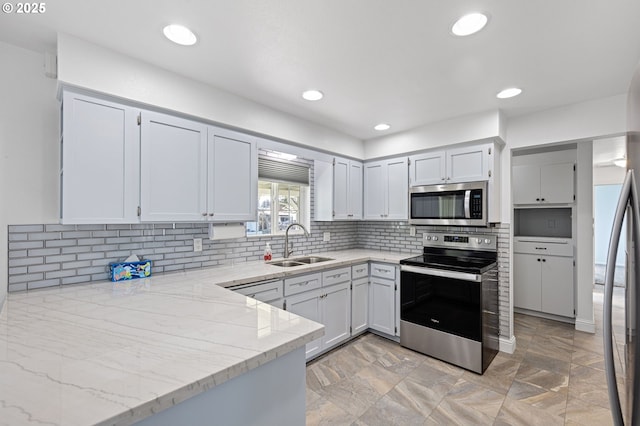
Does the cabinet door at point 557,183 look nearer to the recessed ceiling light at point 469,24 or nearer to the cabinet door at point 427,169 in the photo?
the cabinet door at point 427,169

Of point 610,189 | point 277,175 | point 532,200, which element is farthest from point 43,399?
point 610,189

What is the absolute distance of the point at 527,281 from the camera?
4035 millimetres

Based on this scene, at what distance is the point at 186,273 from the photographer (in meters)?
2.36

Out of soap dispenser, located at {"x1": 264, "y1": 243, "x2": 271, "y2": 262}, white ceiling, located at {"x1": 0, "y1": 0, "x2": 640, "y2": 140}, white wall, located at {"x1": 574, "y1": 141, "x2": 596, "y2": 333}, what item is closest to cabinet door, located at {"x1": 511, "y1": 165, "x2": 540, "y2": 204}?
white wall, located at {"x1": 574, "y1": 141, "x2": 596, "y2": 333}

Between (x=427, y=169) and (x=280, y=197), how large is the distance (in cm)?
177

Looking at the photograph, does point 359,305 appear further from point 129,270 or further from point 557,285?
point 557,285

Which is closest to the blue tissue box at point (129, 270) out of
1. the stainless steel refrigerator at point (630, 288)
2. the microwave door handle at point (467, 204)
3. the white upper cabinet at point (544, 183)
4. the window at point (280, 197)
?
the window at point (280, 197)

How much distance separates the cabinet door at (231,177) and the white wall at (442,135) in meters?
1.82

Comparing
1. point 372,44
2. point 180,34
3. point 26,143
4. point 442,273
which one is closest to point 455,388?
point 442,273

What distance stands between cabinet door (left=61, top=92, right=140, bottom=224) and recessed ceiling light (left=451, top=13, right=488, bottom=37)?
6.98ft

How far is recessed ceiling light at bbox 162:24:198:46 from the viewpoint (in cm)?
163

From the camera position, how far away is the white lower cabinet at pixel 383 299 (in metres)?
3.15

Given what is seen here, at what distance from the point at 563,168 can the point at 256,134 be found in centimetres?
403

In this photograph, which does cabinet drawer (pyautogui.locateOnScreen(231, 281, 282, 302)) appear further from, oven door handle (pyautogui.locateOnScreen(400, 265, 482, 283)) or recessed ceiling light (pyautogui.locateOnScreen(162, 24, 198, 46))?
recessed ceiling light (pyautogui.locateOnScreen(162, 24, 198, 46))
